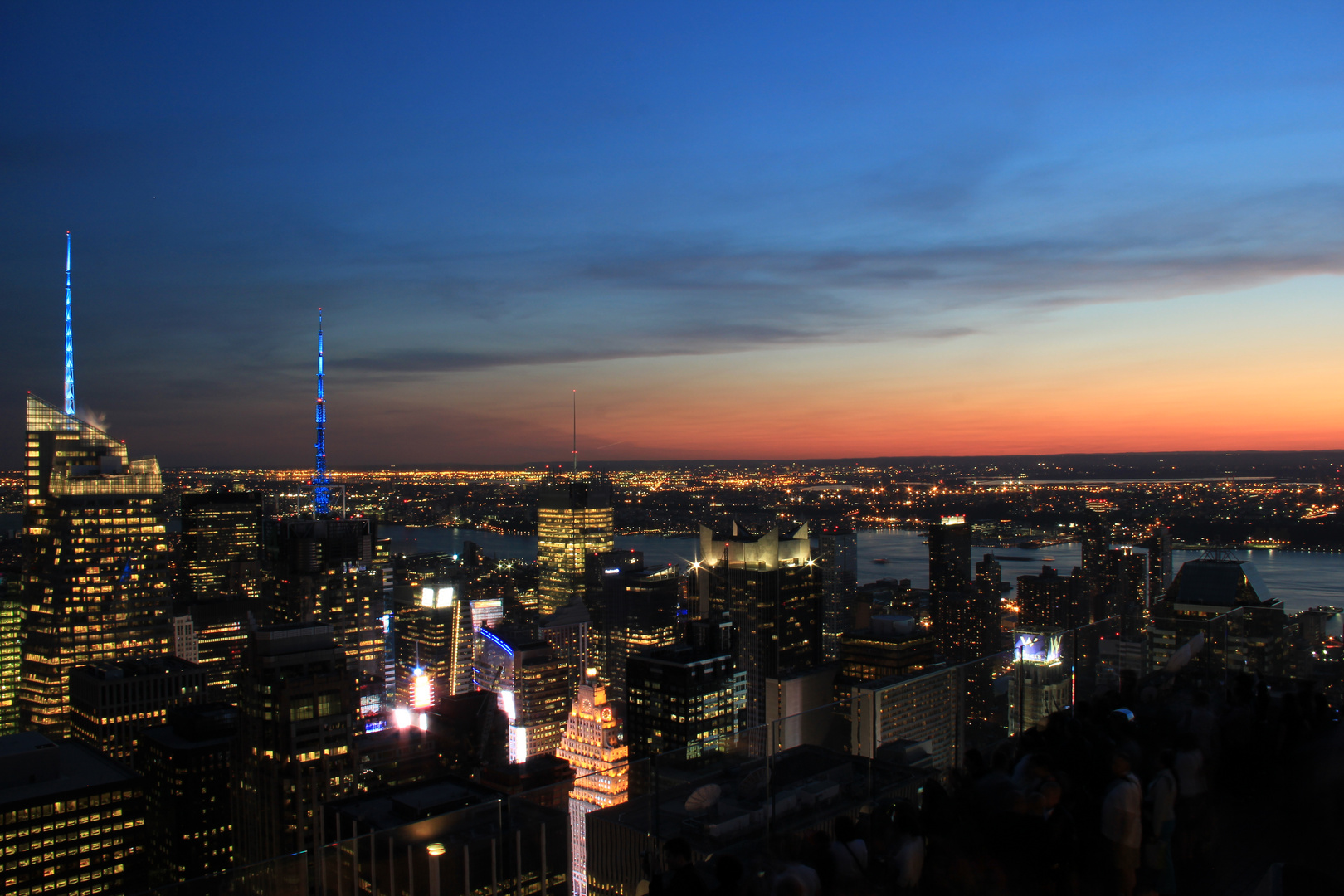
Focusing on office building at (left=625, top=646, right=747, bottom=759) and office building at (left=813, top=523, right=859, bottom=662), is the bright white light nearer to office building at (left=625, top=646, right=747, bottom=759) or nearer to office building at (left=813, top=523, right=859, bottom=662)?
office building at (left=625, top=646, right=747, bottom=759)

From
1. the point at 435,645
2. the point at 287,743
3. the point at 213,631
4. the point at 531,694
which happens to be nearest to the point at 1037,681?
the point at 287,743

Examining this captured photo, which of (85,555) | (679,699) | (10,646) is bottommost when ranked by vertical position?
(10,646)

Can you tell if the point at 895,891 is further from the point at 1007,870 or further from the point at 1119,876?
the point at 1119,876

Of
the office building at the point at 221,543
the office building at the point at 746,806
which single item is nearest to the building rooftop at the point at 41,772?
the office building at the point at 746,806

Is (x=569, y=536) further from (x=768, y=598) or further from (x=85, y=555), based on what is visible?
(x=85, y=555)

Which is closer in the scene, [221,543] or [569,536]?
[221,543]
